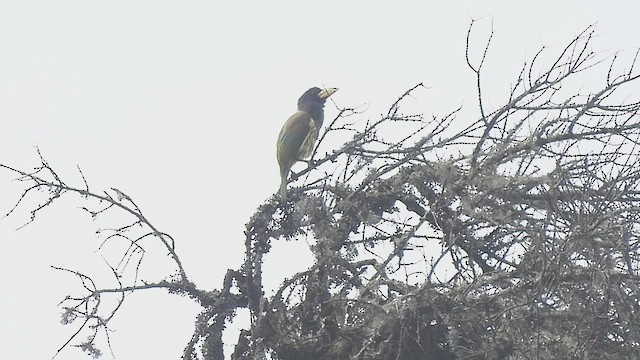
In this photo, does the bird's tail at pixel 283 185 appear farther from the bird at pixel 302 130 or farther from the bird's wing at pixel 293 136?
the bird's wing at pixel 293 136

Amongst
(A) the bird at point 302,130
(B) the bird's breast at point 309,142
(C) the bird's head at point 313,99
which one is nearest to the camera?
(A) the bird at point 302,130

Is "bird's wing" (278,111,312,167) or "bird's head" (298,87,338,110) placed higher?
"bird's head" (298,87,338,110)

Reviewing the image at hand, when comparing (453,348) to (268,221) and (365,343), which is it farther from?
(268,221)

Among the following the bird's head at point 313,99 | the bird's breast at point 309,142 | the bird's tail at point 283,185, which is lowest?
the bird's tail at point 283,185

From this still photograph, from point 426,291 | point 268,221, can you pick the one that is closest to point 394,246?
point 426,291

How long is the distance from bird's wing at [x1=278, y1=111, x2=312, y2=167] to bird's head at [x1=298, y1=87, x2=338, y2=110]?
11cm


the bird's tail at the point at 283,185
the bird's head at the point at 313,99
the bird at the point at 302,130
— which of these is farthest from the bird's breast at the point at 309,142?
the bird's tail at the point at 283,185

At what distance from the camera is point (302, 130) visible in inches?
344

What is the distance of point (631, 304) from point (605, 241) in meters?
0.32

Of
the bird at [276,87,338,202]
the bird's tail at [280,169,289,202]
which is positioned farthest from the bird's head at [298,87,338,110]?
the bird's tail at [280,169,289,202]

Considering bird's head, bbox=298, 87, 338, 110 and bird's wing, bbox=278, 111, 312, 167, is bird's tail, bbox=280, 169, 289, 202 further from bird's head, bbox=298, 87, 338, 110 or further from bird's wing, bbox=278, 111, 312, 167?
bird's head, bbox=298, 87, 338, 110

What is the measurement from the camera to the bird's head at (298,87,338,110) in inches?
360

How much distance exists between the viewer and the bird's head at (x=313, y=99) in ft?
30.0

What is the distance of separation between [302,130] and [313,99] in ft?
1.76
